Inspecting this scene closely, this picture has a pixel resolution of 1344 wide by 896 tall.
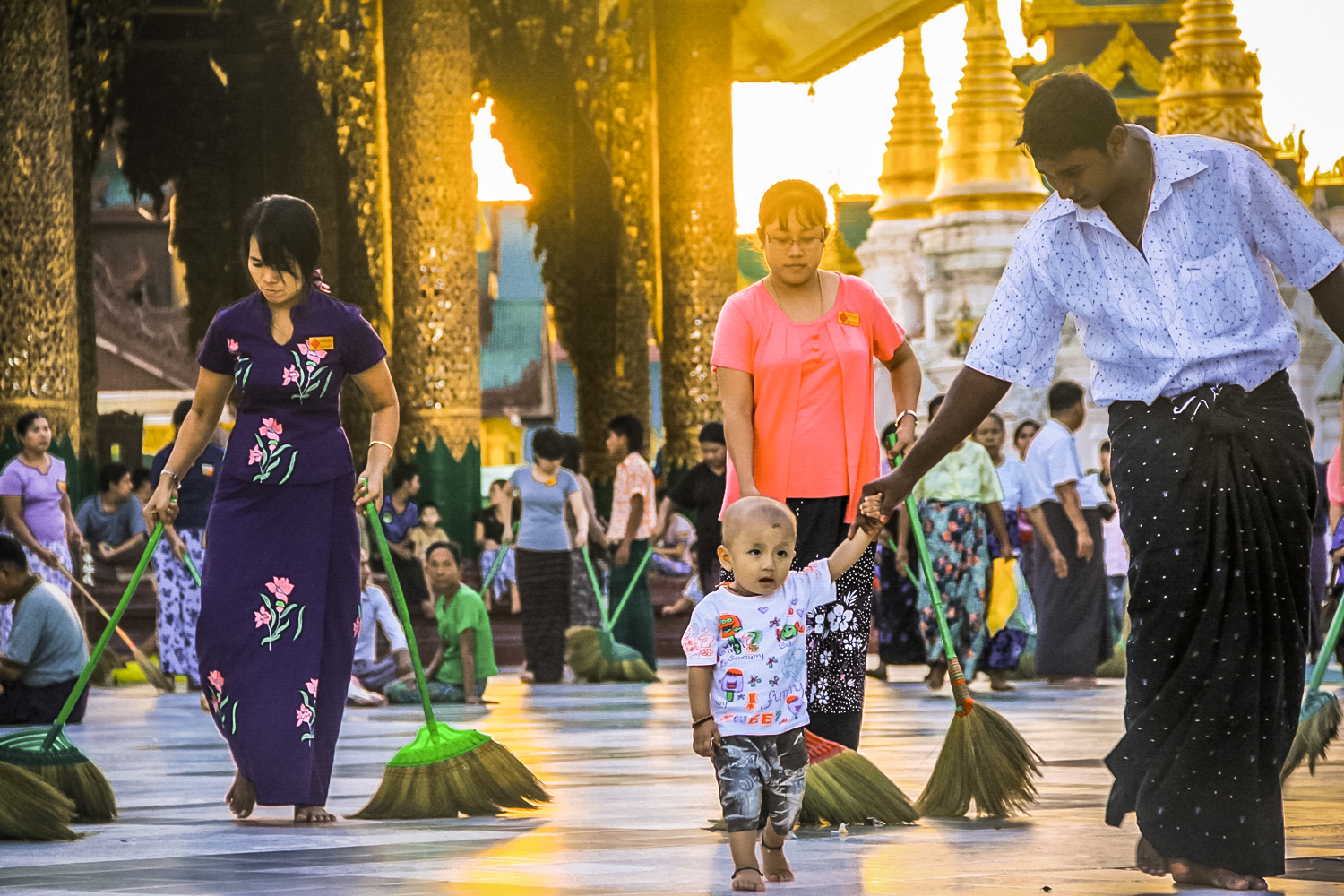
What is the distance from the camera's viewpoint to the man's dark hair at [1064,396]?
40.4 ft

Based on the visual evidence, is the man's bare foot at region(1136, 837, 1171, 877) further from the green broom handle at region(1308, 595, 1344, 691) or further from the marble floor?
the green broom handle at region(1308, 595, 1344, 691)

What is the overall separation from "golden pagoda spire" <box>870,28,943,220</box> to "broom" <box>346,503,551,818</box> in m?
37.5

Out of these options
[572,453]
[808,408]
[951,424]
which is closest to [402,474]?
[572,453]

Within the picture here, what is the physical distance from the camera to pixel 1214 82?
32.5 meters

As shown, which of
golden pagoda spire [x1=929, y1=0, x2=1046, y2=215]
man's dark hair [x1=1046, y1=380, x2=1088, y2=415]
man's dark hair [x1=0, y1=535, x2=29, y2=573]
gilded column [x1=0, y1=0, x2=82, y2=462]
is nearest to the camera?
man's dark hair [x1=0, y1=535, x2=29, y2=573]

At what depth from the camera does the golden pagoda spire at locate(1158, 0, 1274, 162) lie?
107ft

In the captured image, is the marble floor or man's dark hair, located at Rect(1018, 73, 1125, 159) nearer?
man's dark hair, located at Rect(1018, 73, 1125, 159)

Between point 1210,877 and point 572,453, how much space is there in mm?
9953

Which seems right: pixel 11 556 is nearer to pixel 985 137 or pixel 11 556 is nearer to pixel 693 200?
pixel 693 200

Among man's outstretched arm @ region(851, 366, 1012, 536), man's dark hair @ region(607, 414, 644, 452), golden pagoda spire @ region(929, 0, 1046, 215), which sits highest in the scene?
golden pagoda spire @ region(929, 0, 1046, 215)

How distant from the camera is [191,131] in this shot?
19828 millimetres

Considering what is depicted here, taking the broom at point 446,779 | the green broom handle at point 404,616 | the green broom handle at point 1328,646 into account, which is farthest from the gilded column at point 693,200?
the broom at point 446,779

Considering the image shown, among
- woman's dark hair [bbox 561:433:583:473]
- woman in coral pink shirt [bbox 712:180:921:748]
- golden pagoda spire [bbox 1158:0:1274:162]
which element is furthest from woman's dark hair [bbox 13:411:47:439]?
golden pagoda spire [bbox 1158:0:1274:162]

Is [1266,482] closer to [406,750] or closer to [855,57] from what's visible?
[406,750]
